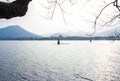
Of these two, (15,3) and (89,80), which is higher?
(15,3)

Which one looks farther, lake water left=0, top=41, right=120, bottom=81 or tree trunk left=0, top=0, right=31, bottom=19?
lake water left=0, top=41, right=120, bottom=81

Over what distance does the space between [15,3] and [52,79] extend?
92.4 ft

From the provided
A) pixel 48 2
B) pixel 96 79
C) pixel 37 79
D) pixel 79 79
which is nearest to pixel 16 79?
pixel 37 79

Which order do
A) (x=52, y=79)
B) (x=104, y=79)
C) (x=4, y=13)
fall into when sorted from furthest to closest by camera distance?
(x=104, y=79), (x=52, y=79), (x=4, y=13)

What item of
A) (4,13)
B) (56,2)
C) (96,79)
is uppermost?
(56,2)

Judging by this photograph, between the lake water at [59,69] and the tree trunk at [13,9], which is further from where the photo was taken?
the lake water at [59,69]

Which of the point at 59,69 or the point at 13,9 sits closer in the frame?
the point at 13,9

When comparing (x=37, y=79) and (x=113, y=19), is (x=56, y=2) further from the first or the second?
(x=37, y=79)

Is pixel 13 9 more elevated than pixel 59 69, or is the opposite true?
pixel 13 9

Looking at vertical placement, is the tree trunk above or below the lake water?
above

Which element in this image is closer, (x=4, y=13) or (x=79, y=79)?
(x=4, y=13)

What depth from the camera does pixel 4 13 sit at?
3.79 metres

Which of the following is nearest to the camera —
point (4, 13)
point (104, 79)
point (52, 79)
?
point (4, 13)

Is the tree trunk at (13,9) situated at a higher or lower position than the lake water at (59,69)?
higher
